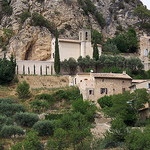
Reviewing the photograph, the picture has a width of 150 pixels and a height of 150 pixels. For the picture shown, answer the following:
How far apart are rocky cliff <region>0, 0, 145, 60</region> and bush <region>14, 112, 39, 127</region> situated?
23.1 m

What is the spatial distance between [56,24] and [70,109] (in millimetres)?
29558

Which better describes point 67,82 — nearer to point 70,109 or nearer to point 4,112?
point 70,109

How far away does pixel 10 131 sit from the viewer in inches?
1463

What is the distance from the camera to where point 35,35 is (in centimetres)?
6419

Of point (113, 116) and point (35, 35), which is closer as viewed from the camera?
point (113, 116)

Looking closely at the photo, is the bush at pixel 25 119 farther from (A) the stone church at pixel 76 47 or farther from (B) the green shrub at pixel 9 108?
(A) the stone church at pixel 76 47

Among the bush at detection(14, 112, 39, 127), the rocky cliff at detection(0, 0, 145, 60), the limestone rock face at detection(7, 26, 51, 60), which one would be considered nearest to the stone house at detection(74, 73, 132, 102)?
the bush at detection(14, 112, 39, 127)

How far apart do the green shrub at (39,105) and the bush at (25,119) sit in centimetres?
443

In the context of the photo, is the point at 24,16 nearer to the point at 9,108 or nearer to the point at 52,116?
the point at 9,108

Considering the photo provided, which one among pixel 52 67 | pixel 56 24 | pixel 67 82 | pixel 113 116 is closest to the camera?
pixel 113 116

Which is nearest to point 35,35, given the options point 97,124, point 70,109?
point 70,109

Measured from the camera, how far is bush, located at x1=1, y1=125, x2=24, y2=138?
37.1 meters

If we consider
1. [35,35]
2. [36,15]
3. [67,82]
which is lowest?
[67,82]

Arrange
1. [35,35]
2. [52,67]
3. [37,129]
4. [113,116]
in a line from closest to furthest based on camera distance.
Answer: [37,129] < [113,116] < [52,67] < [35,35]
